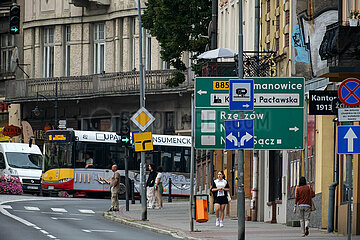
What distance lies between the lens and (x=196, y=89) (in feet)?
96.8

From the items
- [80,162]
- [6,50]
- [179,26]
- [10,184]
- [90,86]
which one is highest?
[6,50]

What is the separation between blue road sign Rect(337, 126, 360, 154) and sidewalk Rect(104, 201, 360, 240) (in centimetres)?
513

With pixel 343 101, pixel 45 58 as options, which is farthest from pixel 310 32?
pixel 45 58

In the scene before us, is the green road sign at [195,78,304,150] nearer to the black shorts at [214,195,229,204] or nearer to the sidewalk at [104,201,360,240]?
the sidewalk at [104,201,360,240]

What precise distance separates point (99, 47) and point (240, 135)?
45.2 metres

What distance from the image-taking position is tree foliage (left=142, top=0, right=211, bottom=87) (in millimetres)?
49438

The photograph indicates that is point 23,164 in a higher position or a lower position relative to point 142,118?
lower

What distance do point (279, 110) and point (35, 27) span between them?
4514 centimetres

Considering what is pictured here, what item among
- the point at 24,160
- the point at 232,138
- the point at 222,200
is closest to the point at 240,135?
the point at 232,138

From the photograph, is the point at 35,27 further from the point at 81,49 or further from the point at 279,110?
the point at 279,110

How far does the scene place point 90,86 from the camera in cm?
6694

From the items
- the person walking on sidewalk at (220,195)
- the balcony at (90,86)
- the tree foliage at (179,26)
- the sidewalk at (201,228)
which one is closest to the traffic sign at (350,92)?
the sidewalk at (201,228)

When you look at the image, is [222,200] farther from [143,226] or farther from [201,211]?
[201,211]

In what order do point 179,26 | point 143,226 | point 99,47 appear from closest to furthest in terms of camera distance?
point 143,226 → point 179,26 → point 99,47
